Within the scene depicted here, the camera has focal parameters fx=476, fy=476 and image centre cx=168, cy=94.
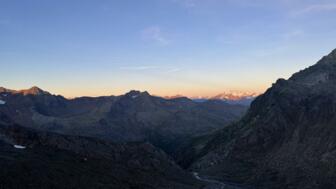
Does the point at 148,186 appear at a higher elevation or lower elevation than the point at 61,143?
lower

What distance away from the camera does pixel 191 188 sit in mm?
179125

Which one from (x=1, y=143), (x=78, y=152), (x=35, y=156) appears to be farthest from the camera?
(x=78, y=152)

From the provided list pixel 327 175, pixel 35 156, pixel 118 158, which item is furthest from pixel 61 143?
pixel 327 175

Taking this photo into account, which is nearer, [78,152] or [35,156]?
[35,156]

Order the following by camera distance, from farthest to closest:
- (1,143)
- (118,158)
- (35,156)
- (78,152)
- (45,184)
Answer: (118,158)
(78,152)
(1,143)
(35,156)
(45,184)

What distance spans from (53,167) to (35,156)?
37.1 ft

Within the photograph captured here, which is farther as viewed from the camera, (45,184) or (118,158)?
(118,158)

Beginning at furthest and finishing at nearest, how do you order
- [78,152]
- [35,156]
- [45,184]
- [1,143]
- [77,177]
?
[78,152] < [1,143] < [35,156] < [77,177] < [45,184]

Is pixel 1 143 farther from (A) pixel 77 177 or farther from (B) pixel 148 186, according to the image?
(B) pixel 148 186

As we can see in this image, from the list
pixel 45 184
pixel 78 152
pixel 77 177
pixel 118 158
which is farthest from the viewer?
pixel 118 158

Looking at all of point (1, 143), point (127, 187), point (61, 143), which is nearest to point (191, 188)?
point (127, 187)

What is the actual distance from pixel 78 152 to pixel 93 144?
65.8ft

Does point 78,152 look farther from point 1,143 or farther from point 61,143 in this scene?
point 1,143

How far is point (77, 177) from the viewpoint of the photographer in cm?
13850
